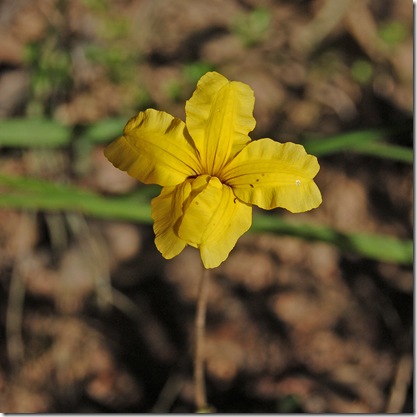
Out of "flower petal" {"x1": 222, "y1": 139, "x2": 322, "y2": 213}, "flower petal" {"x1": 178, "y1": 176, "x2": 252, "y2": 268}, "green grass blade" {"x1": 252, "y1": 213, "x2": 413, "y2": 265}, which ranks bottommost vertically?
"green grass blade" {"x1": 252, "y1": 213, "x2": 413, "y2": 265}

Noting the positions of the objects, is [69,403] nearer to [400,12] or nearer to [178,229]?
[178,229]

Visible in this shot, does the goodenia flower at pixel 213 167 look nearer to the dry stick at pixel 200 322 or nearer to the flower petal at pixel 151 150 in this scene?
the flower petal at pixel 151 150

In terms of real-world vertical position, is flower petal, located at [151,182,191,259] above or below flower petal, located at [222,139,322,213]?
below

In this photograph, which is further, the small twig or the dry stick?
the small twig

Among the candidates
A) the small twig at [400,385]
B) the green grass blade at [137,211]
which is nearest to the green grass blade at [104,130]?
the green grass blade at [137,211]

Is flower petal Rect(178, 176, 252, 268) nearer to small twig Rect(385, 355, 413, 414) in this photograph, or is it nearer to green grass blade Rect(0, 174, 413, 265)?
green grass blade Rect(0, 174, 413, 265)

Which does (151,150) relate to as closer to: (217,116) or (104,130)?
(217,116)

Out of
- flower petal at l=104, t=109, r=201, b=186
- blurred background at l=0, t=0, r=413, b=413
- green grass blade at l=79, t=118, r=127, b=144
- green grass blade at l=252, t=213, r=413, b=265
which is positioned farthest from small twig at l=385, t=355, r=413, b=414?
flower petal at l=104, t=109, r=201, b=186

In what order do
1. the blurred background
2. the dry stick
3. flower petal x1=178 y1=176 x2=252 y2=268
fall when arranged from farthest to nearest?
the blurred background < the dry stick < flower petal x1=178 y1=176 x2=252 y2=268
